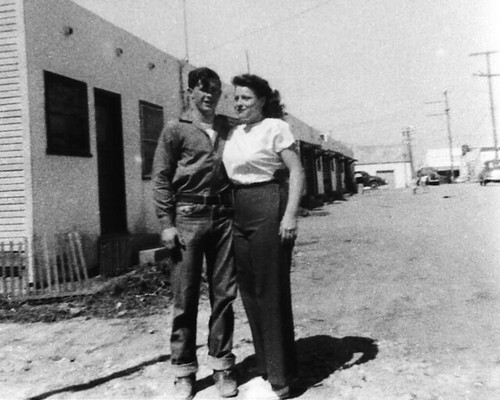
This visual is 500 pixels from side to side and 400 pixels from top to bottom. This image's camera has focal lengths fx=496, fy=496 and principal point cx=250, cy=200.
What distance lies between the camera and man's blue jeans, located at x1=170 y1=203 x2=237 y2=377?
323 cm

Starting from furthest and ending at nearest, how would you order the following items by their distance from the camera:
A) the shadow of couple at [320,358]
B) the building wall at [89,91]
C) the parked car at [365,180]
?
the parked car at [365,180], the building wall at [89,91], the shadow of couple at [320,358]

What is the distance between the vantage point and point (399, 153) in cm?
7200

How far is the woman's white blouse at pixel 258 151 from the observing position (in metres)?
3.16

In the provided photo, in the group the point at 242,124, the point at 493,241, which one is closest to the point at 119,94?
the point at 242,124

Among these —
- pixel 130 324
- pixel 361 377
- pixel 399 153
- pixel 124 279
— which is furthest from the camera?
pixel 399 153

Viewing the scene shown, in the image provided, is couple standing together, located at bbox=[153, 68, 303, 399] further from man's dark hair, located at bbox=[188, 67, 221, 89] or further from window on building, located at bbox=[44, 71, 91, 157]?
window on building, located at bbox=[44, 71, 91, 157]

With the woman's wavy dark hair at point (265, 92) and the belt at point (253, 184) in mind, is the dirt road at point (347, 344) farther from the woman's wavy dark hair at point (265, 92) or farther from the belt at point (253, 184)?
the woman's wavy dark hair at point (265, 92)

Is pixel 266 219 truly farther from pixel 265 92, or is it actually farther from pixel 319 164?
pixel 319 164

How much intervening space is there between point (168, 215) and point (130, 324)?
2332 millimetres

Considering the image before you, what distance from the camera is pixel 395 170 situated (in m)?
70.1

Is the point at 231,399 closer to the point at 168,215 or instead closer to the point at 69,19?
the point at 168,215

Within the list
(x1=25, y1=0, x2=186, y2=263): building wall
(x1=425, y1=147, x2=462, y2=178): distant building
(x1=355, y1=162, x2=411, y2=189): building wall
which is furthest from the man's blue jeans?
(x1=425, y1=147, x2=462, y2=178): distant building

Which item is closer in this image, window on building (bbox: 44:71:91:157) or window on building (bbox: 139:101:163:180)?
window on building (bbox: 44:71:91:157)

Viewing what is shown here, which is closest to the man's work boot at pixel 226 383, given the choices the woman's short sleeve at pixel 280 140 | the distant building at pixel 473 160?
the woman's short sleeve at pixel 280 140
